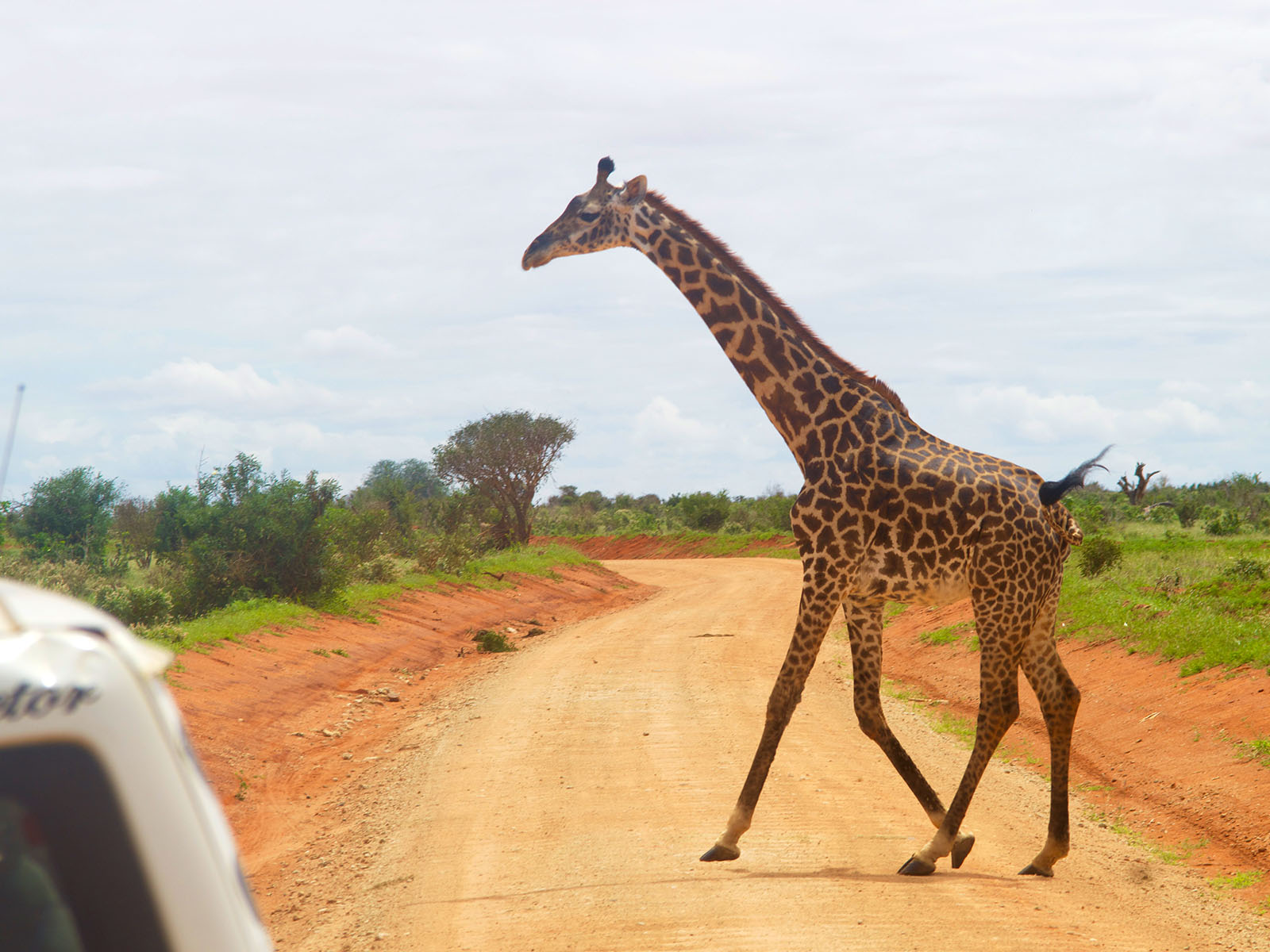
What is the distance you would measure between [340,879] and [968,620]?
10.9 metres

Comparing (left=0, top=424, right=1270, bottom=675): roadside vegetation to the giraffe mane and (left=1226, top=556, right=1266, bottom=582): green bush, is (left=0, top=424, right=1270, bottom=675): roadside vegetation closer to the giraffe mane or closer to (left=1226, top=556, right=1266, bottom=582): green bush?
(left=1226, top=556, right=1266, bottom=582): green bush

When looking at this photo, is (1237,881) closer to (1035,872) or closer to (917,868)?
(1035,872)

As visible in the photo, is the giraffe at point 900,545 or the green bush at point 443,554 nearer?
the giraffe at point 900,545

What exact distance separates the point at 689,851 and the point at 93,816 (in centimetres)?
566

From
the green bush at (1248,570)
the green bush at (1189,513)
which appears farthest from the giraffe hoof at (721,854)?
the green bush at (1189,513)

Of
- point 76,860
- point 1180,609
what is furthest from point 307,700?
point 76,860

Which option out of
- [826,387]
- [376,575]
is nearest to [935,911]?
[826,387]

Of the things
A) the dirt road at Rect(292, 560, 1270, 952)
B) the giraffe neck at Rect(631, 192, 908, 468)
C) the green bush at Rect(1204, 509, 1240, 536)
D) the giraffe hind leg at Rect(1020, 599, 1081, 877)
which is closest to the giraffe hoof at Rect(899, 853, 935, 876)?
the dirt road at Rect(292, 560, 1270, 952)

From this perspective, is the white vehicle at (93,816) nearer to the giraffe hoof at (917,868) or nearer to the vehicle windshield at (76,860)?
the vehicle windshield at (76,860)

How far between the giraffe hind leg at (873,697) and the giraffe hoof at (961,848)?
41cm

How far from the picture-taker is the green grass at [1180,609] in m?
10.6

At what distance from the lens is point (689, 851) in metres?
6.57

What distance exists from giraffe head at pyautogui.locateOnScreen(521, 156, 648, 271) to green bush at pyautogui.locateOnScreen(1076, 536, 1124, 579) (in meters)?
11.6

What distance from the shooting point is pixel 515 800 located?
789 cm
